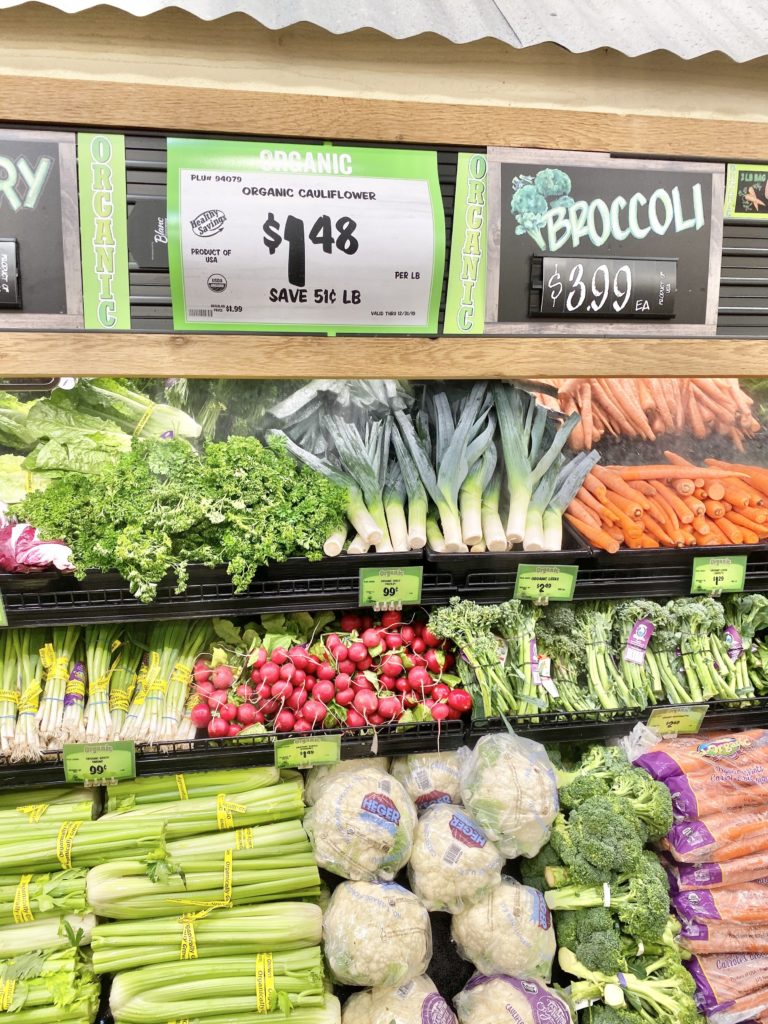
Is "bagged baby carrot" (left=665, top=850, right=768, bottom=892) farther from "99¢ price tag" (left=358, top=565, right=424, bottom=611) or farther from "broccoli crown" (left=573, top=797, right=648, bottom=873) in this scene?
"99¢ price tag" (left=358, top=565, right=424, bottom=611)

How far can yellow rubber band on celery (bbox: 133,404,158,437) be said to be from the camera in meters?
2.12

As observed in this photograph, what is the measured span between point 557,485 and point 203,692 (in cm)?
119

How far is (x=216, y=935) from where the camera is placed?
1.97m

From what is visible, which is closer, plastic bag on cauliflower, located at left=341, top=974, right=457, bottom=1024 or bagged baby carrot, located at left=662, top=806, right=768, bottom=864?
plastic bag on cauliflower, located at left=341, top=974, right=457, bottom=1024

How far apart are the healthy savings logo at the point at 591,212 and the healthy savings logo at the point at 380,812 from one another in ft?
4.89

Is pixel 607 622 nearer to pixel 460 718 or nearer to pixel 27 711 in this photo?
pixel 460 718

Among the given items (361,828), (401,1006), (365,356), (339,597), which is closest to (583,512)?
(339,597)

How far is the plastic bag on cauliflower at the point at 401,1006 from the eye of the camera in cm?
193

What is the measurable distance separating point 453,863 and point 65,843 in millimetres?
1063

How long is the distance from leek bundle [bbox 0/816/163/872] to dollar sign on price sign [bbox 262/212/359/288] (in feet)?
5.06

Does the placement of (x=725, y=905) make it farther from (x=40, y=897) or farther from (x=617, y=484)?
(x=40, y=897)

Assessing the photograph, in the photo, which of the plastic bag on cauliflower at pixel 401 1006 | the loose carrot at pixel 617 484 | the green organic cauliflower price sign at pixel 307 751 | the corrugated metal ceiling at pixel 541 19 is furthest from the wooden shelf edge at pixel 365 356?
the plastic bag on cauliflower at pixel 401 1006

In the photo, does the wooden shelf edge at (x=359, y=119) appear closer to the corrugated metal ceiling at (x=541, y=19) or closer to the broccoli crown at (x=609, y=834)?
the corrugated metal ceiling at (x=541, y=19)

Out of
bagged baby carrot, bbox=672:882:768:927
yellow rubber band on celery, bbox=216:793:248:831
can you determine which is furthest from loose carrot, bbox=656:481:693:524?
yellow rubber band on celery, bbox=216:793:248:831
